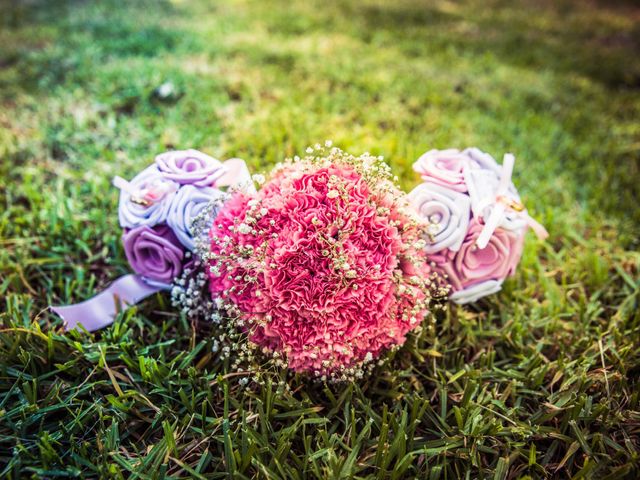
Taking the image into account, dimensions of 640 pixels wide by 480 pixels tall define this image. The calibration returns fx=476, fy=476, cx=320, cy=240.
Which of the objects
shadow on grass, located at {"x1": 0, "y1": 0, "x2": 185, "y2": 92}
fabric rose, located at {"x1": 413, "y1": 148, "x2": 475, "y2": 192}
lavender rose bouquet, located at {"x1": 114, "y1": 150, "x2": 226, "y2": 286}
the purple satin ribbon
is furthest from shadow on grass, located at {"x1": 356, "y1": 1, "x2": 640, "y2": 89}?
the purple satin ribbon

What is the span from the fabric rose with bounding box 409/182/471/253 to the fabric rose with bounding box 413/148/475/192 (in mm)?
33

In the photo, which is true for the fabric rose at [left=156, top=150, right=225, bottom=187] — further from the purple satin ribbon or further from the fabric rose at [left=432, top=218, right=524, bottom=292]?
the fabric rose at [left=432, top=218, right=524, bottom=292]

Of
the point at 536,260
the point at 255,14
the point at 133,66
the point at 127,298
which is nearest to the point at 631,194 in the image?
the point at 536,260

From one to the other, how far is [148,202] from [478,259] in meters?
1.26

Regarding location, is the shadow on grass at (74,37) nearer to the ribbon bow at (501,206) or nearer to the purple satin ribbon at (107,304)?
the purple satin ribbon at (107,304)

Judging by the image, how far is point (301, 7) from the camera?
5754 mm

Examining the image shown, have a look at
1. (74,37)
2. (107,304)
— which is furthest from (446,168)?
(74,37)

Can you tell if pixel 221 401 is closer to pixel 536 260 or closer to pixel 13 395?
pixel 13 395

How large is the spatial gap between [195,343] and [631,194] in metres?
2.70

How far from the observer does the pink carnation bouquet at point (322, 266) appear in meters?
1.42

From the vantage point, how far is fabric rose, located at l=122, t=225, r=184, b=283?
5.73 feet

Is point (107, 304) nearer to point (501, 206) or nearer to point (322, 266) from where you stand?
point (322, 266)

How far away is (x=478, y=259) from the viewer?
71.5 inches

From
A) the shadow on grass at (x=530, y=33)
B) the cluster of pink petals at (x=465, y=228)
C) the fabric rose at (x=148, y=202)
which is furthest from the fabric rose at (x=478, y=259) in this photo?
the shadow on grass at (x=530, y=33)
